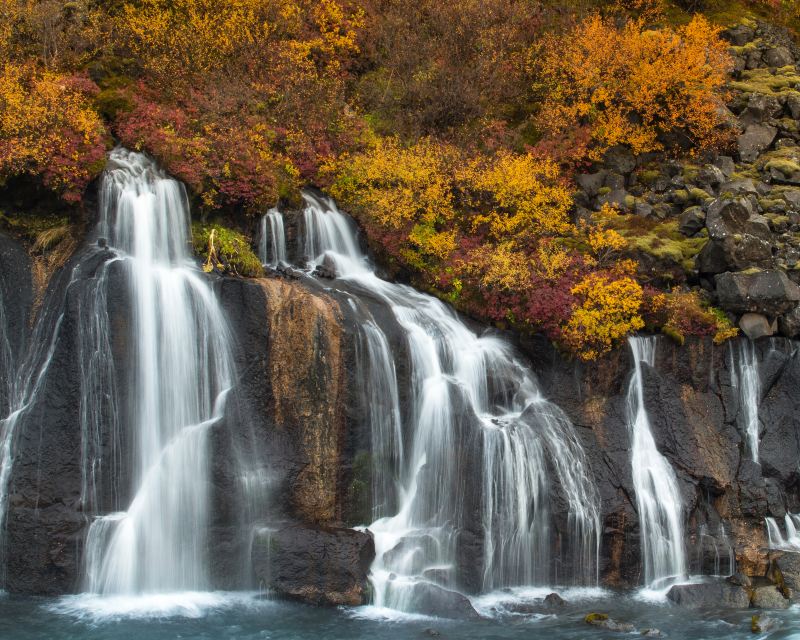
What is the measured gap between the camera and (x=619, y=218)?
19734 millimetres

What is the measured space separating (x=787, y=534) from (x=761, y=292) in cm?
521

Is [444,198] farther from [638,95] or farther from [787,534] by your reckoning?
[787,534]

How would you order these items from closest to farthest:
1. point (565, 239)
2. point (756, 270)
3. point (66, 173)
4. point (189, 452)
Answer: point (189, 452)
point (66, 173)
point (756, 270)
point (565, 239)

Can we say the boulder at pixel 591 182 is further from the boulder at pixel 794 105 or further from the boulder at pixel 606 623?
the boulder at pixel 606 623

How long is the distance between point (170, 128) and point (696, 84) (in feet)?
47.9

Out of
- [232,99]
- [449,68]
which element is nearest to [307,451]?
[232,99]

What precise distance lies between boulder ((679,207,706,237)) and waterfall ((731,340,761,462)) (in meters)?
3.20

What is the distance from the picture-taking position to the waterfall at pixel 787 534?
15.8 meters

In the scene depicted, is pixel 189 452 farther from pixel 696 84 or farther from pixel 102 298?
pixel 696 84

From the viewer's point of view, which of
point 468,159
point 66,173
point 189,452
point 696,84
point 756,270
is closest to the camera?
point 189,452

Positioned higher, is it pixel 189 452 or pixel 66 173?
pixel 66 173

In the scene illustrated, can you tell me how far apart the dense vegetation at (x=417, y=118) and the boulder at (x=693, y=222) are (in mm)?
630

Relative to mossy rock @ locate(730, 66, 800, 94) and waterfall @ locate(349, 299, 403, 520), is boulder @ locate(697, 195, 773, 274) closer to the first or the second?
mossy rock @ locate(730, 66, 800, 94)

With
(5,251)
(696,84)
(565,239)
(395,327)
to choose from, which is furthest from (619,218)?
(5,251)
